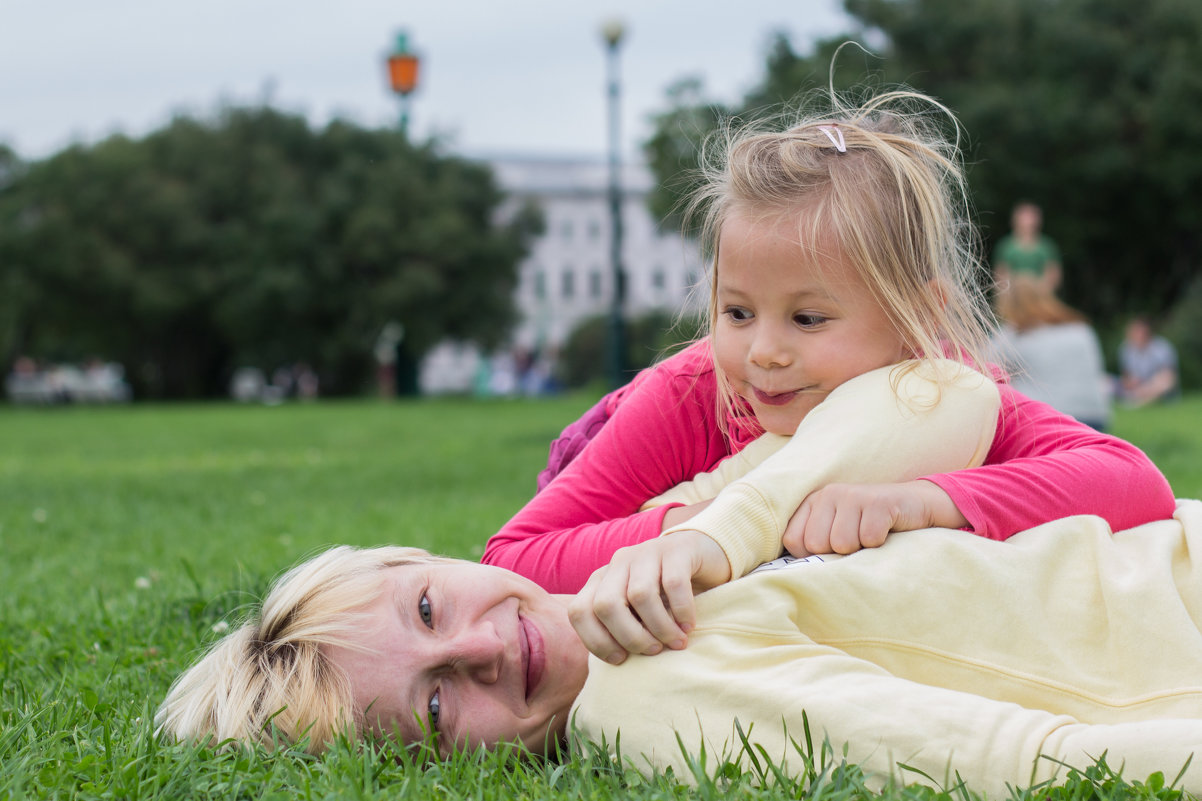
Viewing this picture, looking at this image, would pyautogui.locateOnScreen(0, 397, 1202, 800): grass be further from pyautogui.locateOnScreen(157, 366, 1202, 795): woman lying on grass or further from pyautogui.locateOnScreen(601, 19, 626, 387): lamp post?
pyautogui.locateOnScreen(601, 19, 626, 387): lamp post

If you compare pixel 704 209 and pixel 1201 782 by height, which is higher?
pixel 704 209

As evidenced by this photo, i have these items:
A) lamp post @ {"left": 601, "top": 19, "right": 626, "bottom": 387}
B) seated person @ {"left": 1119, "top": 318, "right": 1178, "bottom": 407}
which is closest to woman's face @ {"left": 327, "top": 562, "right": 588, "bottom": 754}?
lamp post @ {"left": 601, "top": 19, "right": 626, "bottom": 387}

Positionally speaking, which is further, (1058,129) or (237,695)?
(1058,129)

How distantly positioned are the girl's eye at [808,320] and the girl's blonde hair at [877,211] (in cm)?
12

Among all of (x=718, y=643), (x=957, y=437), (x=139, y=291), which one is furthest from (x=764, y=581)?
(x=139, y=291)

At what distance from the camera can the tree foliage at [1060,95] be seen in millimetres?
30828

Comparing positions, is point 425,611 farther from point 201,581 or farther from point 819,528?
point 201,581

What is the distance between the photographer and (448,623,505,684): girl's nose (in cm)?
220

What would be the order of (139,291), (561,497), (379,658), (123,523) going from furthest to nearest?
(139,291) → (123,523) → (561,497) → (379,658)

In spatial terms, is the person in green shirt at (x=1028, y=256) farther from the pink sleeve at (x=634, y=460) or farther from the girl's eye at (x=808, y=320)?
the girl's eye at (x=808, y=320)

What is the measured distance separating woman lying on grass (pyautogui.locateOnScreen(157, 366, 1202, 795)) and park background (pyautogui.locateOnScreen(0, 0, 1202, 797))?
96mm

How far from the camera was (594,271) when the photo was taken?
89.8 meters

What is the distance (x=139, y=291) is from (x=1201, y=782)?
42.6 metres

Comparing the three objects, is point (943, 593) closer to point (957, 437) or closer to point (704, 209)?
point (957, 437)
